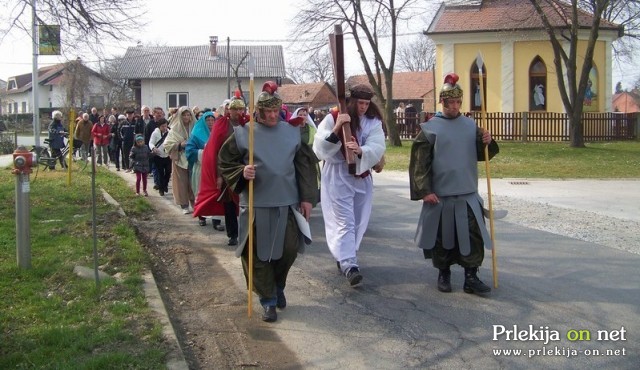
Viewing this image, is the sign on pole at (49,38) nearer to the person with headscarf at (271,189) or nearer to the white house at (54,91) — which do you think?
the person with headscarf at (271,189)

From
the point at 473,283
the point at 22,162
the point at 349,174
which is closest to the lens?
Answer: the point at 473,283

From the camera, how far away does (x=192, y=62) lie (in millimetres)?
58719

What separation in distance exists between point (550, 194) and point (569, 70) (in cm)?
1427

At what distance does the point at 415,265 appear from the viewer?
304 inches

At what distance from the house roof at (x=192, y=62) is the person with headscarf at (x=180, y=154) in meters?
44.6

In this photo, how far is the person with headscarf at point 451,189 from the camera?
6395 mm

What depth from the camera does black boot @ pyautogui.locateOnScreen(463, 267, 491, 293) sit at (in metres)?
6.38

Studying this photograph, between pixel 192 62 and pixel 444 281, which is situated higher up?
pixel 192 62

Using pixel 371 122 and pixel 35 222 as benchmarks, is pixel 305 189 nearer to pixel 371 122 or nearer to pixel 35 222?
pixel 371 122

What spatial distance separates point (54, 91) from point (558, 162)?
244 feet

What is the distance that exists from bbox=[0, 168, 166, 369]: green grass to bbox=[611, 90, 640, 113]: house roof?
84.9m

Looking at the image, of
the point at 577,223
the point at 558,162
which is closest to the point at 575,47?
the point at 558,162

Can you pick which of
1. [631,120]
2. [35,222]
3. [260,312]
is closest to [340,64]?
[260,312]

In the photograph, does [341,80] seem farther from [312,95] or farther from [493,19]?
[312,95]
